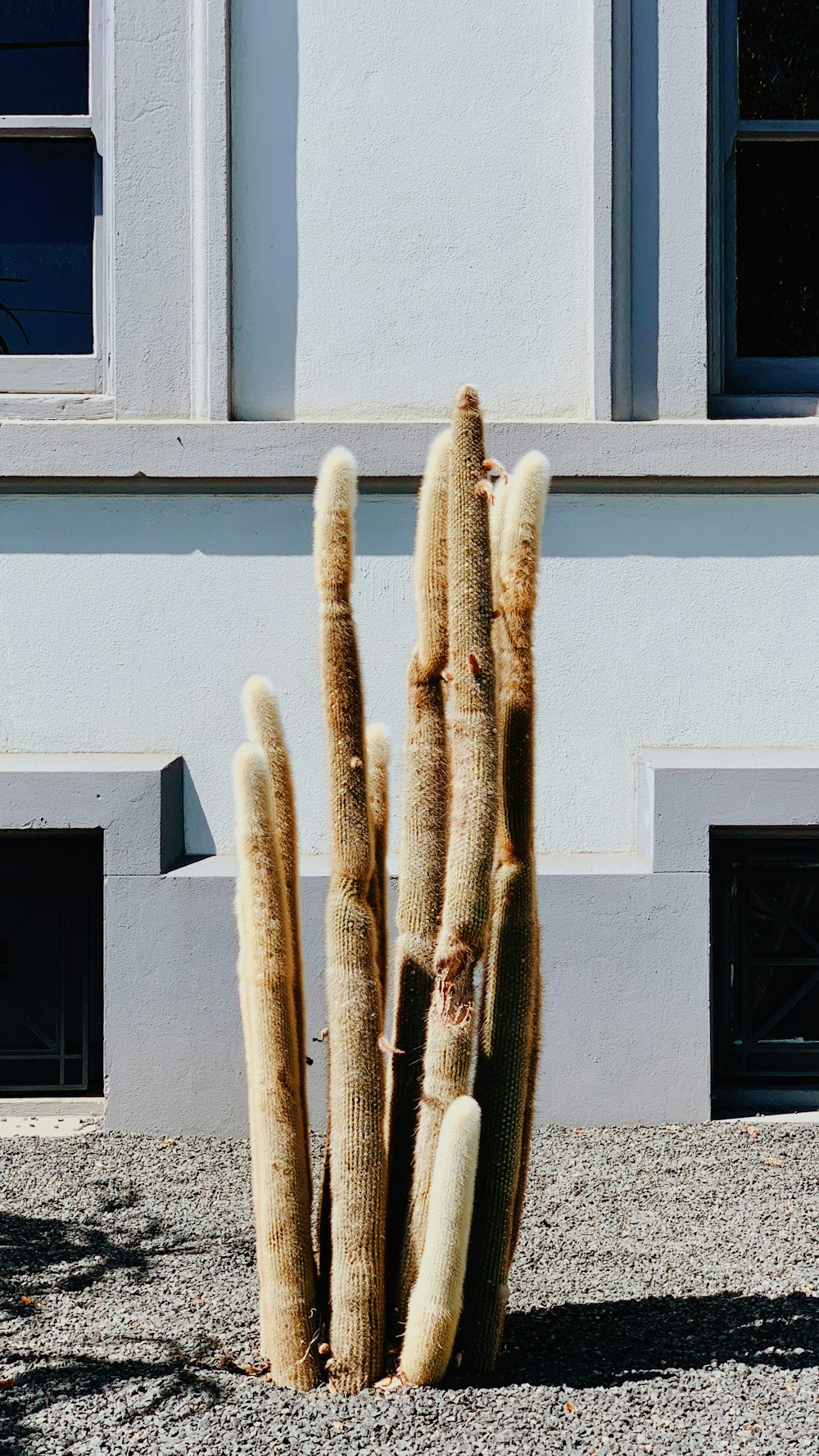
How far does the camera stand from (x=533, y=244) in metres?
5.07

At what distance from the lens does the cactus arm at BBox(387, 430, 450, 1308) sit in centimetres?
289

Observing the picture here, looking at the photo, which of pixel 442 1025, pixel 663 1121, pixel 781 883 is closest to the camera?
pixel 442 1025

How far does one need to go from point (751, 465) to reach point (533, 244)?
116 centimetres

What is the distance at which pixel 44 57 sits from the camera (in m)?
5.35

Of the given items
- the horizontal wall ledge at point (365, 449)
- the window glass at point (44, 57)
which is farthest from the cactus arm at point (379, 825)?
the window glass at point (44, 57)

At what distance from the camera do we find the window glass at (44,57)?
5.33 meters

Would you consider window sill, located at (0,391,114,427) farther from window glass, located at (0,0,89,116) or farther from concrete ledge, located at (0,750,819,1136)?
concrete ledge, located at (0,750,819,1136)

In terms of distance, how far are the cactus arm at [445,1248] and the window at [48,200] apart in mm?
3662

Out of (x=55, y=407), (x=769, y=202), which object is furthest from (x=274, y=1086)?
(x=769, y=202)

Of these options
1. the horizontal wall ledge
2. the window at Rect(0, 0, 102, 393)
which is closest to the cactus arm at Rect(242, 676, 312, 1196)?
the horizontal wall ledge

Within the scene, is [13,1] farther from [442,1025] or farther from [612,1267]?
[612,1267]

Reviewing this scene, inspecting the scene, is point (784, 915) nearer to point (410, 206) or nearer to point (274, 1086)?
point (274, 1086)

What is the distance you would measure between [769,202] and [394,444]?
193 centimetres

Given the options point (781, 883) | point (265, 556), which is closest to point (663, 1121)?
point (781, 883)
